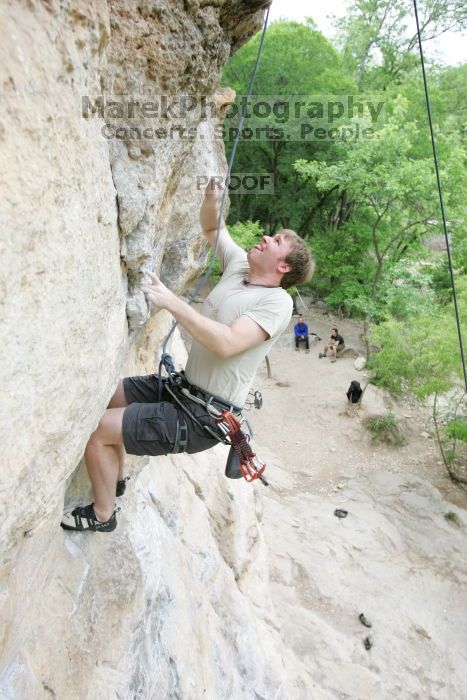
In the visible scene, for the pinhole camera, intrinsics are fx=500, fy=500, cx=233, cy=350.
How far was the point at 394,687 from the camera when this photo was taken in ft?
21.0

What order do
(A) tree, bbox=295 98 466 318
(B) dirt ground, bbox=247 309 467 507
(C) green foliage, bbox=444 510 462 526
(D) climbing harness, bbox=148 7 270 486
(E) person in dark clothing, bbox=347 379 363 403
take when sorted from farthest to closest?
(A) tree, bbox=295 98 466 318 < (E) person in dark clothing, bbox=347 379 363 403 < (B) dirt ground, bbox=247 309 467 507 < (C) green foliage, bbox=444 510 462 526 < (D) climbing harness, bbox=148 7 270 486

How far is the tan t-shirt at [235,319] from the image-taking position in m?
3.07

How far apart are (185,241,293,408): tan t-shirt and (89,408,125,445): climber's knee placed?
559 millimetres

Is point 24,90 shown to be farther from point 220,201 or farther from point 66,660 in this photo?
point 66,660

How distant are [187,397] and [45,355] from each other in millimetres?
1537

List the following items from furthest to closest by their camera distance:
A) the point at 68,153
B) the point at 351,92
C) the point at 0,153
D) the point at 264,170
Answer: the point at 264,170
the point at 351,92
the point at 68,153
the point at 0,153

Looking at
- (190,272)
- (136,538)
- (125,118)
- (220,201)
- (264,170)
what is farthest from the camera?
(264,170)

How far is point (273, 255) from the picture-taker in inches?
128

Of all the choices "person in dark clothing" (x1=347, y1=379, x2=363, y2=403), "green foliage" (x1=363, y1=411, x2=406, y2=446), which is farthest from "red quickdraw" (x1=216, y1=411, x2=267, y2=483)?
"person in dark clothing" (x1=347, y1=379, x2=363, y2=403)

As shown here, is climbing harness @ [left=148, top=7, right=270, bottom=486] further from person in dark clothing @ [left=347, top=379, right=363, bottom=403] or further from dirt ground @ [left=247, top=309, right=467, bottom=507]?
person in dark clothing @ [left=347, top=379, right=363, bottom=403]

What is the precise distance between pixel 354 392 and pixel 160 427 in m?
10.7

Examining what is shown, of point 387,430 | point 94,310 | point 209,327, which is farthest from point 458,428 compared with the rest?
point 94,310

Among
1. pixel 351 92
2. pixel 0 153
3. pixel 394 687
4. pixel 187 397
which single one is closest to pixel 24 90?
pixel 0 153

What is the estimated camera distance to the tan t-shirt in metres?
3.07
